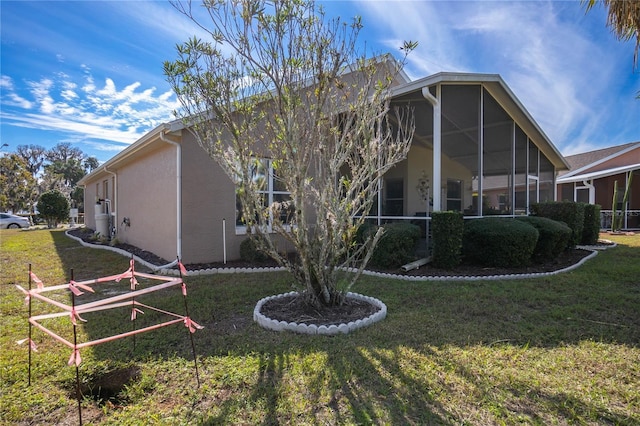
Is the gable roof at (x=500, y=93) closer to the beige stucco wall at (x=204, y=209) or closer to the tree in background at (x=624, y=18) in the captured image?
the tree in background at (x=624, y=18)

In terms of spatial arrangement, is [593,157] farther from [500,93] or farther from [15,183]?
[15,183]

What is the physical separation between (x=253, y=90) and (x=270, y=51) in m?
0.68

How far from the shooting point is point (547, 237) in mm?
8156

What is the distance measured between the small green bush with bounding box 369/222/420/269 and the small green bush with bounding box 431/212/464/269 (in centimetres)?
59

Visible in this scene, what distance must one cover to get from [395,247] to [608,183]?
19696 mm

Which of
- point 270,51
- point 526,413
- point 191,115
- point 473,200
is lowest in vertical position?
point 526,413

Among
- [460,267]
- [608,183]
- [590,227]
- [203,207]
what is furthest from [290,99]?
[608,183]

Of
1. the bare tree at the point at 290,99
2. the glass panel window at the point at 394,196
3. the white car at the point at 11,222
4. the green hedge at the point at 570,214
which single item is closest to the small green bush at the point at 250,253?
the bare tree at the point at 290,99

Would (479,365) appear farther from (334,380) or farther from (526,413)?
(334,380)

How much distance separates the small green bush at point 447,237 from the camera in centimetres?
726

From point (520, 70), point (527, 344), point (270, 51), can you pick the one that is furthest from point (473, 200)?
point (270, 51)

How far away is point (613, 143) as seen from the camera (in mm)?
24438

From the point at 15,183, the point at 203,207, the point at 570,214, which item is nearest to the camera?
the point at 203,207

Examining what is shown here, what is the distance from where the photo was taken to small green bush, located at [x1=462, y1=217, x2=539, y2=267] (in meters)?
7.39
